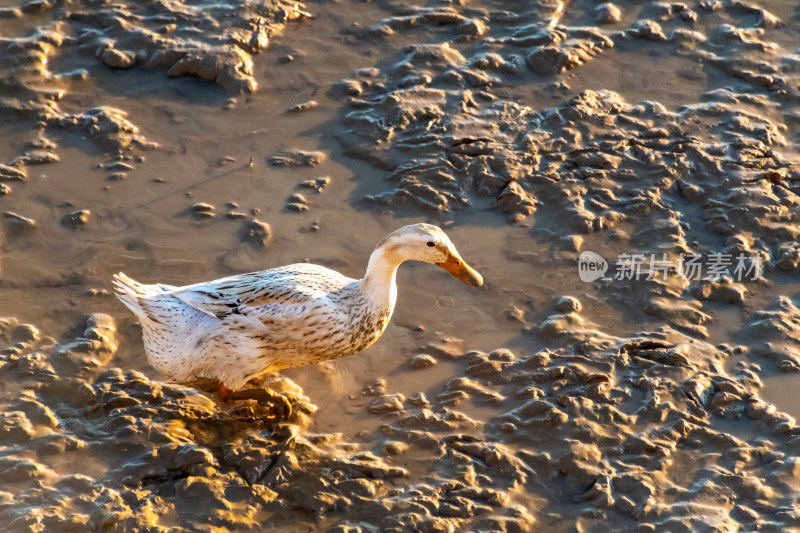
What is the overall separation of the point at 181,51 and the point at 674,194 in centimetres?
423

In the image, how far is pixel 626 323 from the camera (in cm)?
600

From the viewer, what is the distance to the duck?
17.3 ft

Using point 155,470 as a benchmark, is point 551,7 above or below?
above

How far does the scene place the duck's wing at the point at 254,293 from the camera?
5305mm

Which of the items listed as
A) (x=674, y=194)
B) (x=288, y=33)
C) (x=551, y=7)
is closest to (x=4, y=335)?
(x=288, y=33)

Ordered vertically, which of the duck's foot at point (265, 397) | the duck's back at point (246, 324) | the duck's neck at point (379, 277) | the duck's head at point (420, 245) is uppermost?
the duck's head at point (420, 245)

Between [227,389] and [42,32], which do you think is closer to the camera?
[227,389]

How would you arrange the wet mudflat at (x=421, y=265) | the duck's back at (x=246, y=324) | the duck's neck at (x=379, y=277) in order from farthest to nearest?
the duck's neck at (x=379, y=277) → the duck's back at (x=246, y=324) → the wet mudflat at (x=421, y=265)

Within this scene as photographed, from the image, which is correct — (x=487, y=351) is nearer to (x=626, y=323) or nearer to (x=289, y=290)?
(x=626, y=323)

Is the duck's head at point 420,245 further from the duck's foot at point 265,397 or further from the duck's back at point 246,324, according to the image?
the duck's foot at point 265,397

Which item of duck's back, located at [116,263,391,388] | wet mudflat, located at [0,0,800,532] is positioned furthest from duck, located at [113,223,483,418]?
wet mudflat, located at [0,0,800,532]

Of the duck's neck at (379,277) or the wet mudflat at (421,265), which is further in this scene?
the duck's neck at (379,277)

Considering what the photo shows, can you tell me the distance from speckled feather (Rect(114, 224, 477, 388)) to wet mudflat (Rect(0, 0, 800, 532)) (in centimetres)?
34

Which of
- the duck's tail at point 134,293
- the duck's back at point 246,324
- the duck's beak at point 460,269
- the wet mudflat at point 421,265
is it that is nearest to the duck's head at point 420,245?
the duck's beak at point 460,269
